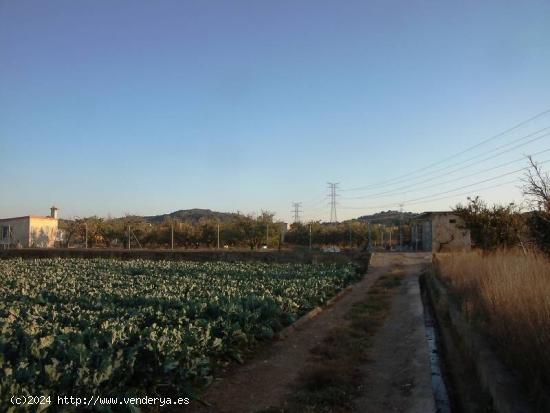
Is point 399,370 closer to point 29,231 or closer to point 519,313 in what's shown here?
point 519,313

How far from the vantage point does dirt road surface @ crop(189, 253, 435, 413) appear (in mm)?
6230

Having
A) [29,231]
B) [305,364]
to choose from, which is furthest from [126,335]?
[29,231]

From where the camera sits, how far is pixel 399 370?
25.7 ft

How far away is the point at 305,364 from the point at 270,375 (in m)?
0.84

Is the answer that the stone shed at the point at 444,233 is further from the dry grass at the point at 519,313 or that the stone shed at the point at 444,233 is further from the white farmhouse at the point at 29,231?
the white farmhouse at the point at 29,231

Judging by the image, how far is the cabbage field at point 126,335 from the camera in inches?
209

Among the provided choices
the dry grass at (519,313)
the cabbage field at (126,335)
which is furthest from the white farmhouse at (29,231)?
the dry grass at (519,313)

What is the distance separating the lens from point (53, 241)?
48719mm

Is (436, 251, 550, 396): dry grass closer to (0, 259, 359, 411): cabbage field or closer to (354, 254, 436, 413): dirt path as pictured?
(354, 254, 436, 413): dirt path

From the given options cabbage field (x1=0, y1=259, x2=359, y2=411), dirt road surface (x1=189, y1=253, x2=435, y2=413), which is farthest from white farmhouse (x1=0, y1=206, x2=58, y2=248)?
dirt road surface (x1=189, y1=253, x2=435, y2=413)

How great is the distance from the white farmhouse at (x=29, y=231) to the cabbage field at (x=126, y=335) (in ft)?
114

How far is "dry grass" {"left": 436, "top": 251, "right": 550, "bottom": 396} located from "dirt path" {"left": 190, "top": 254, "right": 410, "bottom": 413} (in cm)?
292

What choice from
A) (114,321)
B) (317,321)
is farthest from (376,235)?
(114,321)

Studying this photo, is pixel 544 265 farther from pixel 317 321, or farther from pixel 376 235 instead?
pixel 376 235
